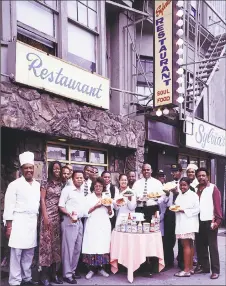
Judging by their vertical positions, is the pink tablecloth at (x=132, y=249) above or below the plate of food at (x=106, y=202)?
below

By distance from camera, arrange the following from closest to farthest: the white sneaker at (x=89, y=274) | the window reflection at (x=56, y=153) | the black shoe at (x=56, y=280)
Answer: the black shoe at (x=56, y=280) < the white sneaker at (x=89, y=274) < the window reflection at (x=56, y=153)

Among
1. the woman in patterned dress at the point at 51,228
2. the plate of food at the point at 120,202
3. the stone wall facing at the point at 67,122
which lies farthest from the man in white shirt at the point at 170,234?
the stone wall facing at the point at 67,122

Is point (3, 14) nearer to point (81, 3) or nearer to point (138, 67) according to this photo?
point (81, 3)

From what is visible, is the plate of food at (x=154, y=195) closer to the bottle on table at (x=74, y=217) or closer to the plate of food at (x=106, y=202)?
the plate of food at (x=106, y=202)

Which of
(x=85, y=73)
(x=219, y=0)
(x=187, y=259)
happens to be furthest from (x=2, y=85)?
(x=219, y=0)

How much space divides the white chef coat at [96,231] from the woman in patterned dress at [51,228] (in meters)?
0.51

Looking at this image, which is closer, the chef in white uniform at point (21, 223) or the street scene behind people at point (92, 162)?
the chef in white uniform at point (21, 223)

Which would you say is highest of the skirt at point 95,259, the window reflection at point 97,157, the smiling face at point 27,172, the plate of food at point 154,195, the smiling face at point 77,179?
the window reflection at point 97,157

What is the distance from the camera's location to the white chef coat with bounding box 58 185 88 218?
5.55 m

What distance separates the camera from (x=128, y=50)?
32.8 ft

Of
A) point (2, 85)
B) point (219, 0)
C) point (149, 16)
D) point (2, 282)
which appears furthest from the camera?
point (219, 0)

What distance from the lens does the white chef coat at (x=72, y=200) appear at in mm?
5555

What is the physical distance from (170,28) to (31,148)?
433 centimetres

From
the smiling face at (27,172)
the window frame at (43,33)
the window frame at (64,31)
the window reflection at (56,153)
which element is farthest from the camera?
the window reflection at (56,153)
